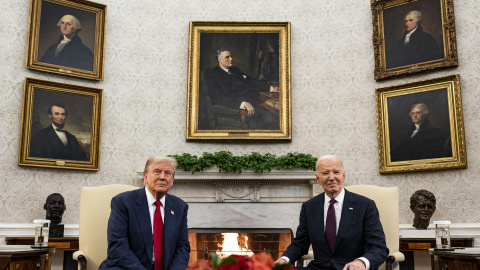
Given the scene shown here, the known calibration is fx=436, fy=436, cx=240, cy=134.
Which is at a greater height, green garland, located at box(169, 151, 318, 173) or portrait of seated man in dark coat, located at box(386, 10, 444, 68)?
portrait of seated man in dark coat, located at box(386, 10, 444, 68)

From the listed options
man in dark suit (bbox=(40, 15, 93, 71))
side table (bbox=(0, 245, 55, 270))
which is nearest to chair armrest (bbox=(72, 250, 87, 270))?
side table (bbox=(0, 245, 55, 270))

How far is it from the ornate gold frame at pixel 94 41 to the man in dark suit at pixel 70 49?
73 mm

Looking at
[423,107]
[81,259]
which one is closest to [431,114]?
[423,107]

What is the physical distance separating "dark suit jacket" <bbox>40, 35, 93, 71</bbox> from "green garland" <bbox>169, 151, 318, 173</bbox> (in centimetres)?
202

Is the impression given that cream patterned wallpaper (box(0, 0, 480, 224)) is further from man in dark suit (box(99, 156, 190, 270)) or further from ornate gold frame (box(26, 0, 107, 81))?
man in dark suit (box(99, 156, 190, 270))

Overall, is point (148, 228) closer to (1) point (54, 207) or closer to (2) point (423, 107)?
(1) point (54, 207)

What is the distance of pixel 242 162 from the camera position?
625 cm

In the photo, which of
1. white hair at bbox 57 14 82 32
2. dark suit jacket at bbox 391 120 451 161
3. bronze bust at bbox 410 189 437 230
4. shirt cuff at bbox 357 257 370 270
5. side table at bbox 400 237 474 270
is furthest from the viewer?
white hair at bbox 57 14 82 32

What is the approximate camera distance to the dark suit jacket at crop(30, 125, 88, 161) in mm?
6031

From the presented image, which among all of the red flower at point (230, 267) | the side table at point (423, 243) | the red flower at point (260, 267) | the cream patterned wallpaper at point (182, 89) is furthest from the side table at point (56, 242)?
the red flower at point (260, 267)

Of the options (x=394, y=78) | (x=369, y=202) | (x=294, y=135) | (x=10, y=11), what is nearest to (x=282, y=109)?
(x=294, y=135)

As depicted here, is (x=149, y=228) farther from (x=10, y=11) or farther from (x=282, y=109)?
(x=10, y=11)

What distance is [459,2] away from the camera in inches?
240

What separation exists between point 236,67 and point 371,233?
13.7 ft
